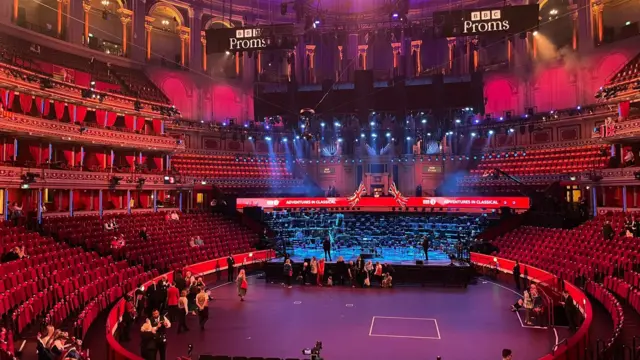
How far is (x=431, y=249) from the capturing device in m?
28.5

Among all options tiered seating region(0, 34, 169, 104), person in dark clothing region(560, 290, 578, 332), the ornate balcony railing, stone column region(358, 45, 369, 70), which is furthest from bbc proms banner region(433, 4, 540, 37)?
tiered seating region(0, 34, 169, 104)

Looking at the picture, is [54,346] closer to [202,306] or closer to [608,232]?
[202,306]

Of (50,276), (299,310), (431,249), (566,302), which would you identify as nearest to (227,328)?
(299,310)

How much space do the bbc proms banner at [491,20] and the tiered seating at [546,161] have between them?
16.8 m

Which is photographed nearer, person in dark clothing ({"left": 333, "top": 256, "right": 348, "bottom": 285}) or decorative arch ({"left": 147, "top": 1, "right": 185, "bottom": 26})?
person in dark clothing ({"left": 333, "top": 256, "right": 348, "bottom": 285})

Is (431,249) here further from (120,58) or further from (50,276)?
(120,58)

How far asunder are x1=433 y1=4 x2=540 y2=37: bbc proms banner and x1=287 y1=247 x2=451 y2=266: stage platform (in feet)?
36.0

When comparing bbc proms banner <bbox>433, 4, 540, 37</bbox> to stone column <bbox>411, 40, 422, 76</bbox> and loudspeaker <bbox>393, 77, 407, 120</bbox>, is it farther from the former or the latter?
stone column <bbox>411, 40, 422, 76</bbox>

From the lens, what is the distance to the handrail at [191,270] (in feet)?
29.6

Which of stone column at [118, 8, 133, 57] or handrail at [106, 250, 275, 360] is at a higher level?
stone column at [118, 8, 133, 57]

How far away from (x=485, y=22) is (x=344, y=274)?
39.6 feet

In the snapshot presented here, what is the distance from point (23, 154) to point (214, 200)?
1188 cm

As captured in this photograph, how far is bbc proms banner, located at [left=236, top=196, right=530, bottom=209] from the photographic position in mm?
28000

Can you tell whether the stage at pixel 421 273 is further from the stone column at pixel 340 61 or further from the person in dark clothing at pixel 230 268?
the stone column at pixel 340 61
